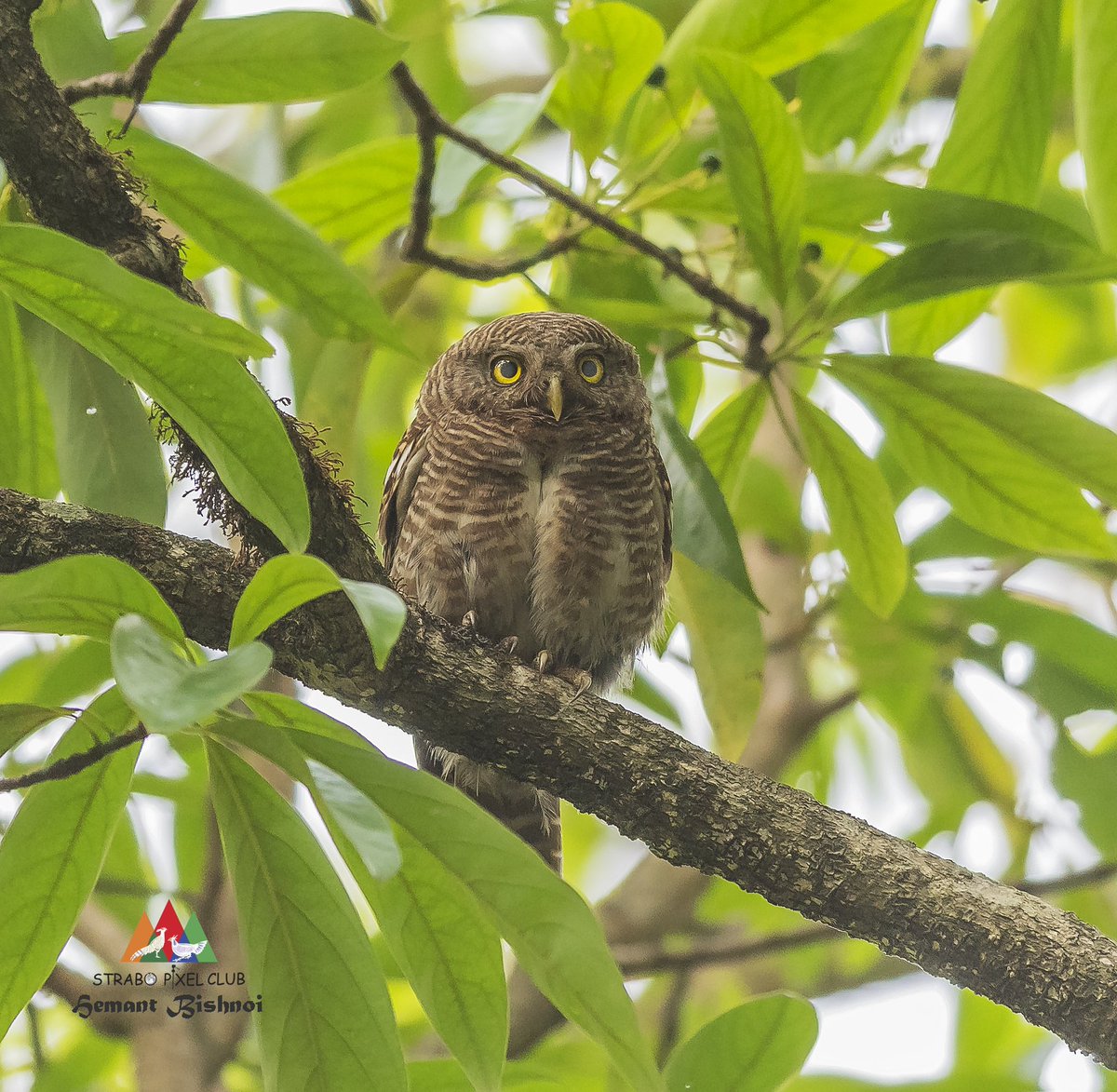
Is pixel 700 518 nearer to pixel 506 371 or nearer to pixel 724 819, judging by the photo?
pixel 724 819

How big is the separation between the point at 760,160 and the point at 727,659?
1110mm

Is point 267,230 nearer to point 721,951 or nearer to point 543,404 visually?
point 543,404

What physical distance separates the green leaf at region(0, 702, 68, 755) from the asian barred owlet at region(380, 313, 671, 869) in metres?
1.39

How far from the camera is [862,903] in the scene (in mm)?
Result: 2189

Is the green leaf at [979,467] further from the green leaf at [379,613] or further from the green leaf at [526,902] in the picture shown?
the green leaf at [379,613]

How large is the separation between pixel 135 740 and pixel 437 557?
1607mm

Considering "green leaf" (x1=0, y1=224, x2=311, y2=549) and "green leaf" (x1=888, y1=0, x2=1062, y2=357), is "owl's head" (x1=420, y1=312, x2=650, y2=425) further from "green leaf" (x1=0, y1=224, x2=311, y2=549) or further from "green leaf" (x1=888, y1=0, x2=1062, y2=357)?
"green leaf" (x1=0, y1=224, x2=311, y2=549)

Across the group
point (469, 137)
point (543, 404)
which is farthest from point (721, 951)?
point (469, 137)

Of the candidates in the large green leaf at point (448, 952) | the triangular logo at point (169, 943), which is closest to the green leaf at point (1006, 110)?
the large green leaf at point (448, 952)

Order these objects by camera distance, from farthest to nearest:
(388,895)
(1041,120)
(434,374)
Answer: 1. (434,374)
2. (1041,120)
3. (388,895)

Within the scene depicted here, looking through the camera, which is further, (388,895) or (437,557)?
(437,557)

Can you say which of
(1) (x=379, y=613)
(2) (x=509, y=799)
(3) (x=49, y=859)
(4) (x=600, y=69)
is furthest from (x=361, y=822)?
(2) (x=509, y=799)

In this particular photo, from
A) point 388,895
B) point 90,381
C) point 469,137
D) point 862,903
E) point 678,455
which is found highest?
point 469,137

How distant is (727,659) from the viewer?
9.68ft
